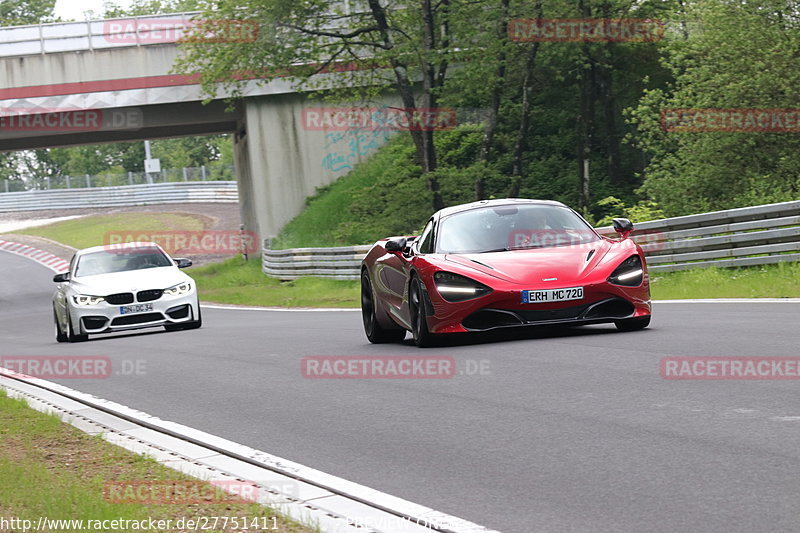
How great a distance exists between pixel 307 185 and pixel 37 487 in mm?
38223

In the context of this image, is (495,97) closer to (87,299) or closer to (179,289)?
(179,289)

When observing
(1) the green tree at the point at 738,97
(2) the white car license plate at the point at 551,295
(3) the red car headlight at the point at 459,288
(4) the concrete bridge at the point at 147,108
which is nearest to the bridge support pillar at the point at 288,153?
(4) the concrete bridge at the point at 147,108

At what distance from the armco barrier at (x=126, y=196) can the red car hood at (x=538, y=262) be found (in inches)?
2710

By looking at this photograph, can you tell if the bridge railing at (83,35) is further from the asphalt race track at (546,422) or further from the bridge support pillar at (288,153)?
the asphalt race track at (546,422)

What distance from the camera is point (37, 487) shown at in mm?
6266

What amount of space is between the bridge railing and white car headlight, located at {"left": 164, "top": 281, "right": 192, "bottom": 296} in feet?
73.8

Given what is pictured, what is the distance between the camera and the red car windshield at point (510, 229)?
475 inches

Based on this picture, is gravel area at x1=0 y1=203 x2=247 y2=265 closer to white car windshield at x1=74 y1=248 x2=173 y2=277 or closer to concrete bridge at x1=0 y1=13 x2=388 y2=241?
concrete bridge at x1=0 y1=13 x2=388 y2=241

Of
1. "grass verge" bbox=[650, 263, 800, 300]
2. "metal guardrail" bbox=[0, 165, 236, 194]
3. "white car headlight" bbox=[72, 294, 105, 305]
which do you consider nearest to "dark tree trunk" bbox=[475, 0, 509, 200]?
"grass verge" bbox=[650, 263, 800, 300]

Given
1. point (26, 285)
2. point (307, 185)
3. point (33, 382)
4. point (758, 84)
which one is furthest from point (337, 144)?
point (33, 382)

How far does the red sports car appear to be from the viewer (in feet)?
36.2

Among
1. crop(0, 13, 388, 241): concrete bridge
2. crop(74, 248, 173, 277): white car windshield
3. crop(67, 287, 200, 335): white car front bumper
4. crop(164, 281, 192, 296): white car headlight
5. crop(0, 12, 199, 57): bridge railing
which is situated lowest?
crop(67, 287, 200, 335): white car front bumper

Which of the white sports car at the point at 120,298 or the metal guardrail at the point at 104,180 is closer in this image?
the white sports car at the point at 120,298

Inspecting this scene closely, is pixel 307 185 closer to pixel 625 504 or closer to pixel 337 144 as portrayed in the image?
pixel 337 144
